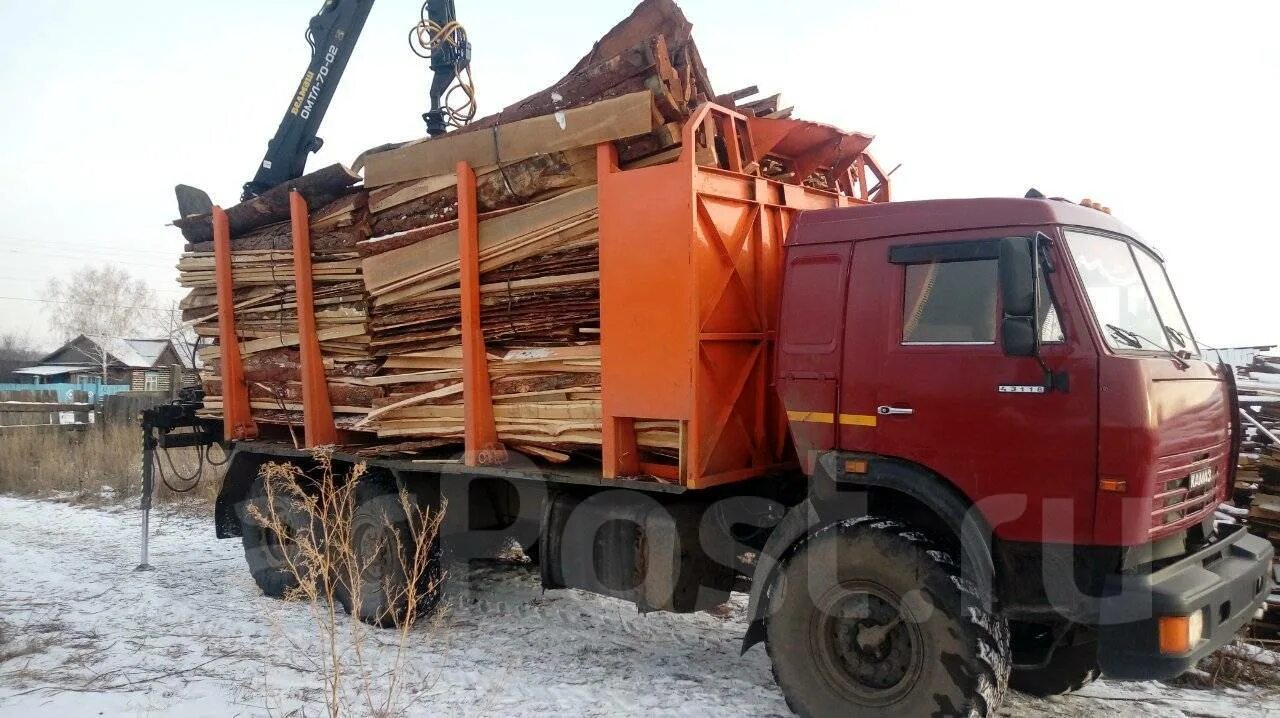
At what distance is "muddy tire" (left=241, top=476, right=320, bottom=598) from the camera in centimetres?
708

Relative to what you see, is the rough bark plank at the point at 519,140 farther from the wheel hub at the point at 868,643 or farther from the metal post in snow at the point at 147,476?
the metal post in snow at the point at 147,476

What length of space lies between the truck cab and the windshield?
0.04 ft

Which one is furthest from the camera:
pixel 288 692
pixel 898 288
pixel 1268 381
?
pixel 1268 381

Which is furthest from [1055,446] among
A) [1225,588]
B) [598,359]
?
[598,359]

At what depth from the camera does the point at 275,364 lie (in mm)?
7414

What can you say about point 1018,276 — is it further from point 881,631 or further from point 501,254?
point 501,254

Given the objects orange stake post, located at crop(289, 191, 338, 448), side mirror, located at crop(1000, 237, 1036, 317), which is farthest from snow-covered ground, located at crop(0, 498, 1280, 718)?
side mirror, located at crop(1000, 237, 1036, 317)

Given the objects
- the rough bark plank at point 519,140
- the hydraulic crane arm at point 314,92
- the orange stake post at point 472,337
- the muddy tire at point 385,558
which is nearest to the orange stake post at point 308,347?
the muddy tire at point 385,558

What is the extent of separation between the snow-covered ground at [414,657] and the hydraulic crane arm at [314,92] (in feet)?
13.0

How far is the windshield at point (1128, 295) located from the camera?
12.2 feet

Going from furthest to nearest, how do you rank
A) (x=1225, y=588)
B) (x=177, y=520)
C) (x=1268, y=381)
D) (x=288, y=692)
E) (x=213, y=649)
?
(x=177, y=520) < (x=1268, y=381) < (x=213, y=649) < (x=288, y=692) < (x=1225, y=588)

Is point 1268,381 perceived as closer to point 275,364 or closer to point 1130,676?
point 1130,676

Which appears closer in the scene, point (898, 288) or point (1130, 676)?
point (1130, 676)

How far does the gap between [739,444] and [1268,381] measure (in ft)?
20.6
